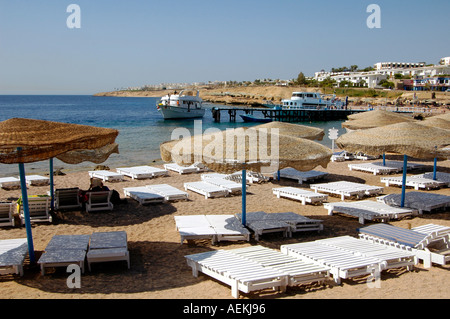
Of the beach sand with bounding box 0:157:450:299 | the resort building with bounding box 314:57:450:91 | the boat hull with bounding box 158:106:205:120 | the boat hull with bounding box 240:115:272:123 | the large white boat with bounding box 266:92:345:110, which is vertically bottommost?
the beach sand with bounding box 0:157:450:299

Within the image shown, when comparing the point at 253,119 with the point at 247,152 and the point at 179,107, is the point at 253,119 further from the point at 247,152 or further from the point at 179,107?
the point at 247,152

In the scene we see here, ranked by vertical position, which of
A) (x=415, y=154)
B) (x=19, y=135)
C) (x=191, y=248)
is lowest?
(x=191, y=248)

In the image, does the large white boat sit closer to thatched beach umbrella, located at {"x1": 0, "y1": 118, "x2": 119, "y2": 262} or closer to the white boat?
the white boat

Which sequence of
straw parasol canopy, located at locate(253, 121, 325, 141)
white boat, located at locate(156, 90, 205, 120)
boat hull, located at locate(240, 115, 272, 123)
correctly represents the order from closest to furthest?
straw parasol canopy, located at locate(253, 121, 325, 141) → boat hull, located at locate(240, 115, 272, 123) → white boat, located at locate(156, 90, 205, 120)

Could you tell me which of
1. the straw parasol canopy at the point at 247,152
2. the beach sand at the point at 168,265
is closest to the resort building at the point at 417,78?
the beach sand at the point at 168,265

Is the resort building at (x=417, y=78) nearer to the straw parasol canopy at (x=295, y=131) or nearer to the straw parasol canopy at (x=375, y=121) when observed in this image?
the straw parasol canopy at (x=375, y=121)

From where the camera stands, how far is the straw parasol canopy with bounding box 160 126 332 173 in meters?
7.72

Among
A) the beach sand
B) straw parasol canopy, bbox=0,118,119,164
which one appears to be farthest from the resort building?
straw parasol canopy, bbox=0,118,119,164

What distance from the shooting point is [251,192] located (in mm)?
13688

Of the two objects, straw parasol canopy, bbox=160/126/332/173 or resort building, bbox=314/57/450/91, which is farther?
resort building, bbox=314/57/450/91

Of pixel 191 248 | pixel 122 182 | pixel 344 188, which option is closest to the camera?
pixel 191 248
